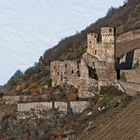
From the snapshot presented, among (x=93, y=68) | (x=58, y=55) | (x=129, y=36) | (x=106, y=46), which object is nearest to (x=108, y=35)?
(x=106, y=46)

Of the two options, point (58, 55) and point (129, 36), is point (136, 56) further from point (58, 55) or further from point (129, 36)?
point (58, 55)

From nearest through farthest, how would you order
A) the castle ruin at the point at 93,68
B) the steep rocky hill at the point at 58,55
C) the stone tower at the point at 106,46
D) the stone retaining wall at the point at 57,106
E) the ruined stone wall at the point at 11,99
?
the stone retaining wall at the point at 57,106
the castle ruin at the point at 93,68
the stone tower at the point at 106,46
the ruined stone wall at the point at 11,99
the steep rocky hill at the point at 58,55

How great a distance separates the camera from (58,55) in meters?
77.1

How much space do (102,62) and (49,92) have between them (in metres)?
3.72

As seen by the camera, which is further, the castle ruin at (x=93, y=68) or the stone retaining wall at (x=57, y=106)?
the castle ruin at (x=93, y=68)

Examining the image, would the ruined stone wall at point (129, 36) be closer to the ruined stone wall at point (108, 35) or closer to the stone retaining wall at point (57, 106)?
the ruined stone wall at point (108, 35)

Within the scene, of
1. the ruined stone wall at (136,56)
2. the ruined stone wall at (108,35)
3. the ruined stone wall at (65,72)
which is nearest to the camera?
the ruined stone wall at (65,72)

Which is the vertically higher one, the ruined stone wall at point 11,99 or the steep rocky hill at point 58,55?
the steep rocky hill at point 58,55

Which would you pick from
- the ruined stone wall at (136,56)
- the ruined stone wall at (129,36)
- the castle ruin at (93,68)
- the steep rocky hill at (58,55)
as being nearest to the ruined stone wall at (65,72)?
the castle ruin at (93,68)

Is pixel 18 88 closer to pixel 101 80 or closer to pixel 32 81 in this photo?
pixel 32 81

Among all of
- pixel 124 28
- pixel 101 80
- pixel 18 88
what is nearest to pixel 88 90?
pixel 101 80

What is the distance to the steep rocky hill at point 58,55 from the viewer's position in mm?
57206

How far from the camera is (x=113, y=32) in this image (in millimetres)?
49281

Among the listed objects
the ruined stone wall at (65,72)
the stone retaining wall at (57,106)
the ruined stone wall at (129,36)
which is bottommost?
the stone retaining wall at (57,106)
